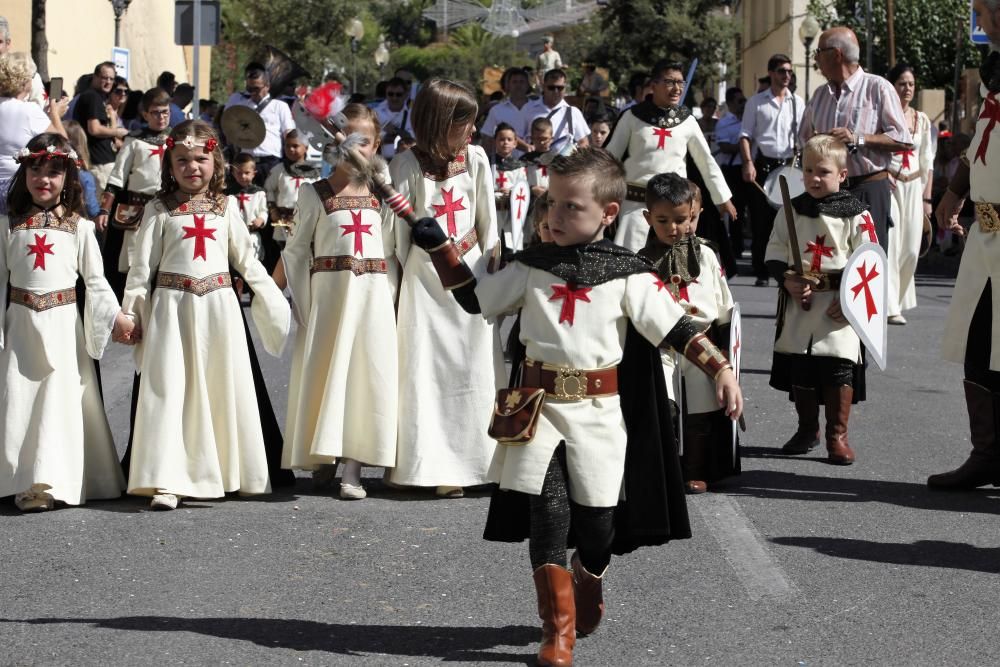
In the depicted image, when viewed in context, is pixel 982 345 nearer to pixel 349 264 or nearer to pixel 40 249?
pixel 349 264

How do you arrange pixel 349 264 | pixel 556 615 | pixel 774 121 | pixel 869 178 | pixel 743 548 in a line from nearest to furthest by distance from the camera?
pixel 556 615 < pixel 743 548 < pixel 349 264 < pixel 869 178 < pixel 774 121

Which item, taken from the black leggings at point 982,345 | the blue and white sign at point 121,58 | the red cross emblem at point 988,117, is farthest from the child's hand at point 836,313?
the blue and white sign at point 121,58

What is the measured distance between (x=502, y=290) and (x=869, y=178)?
6607 mm

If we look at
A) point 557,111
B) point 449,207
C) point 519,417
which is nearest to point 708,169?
point 449,207

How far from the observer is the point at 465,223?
7.57 m

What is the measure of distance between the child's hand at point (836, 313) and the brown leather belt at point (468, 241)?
184 centimetres

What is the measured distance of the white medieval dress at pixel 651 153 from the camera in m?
10.5

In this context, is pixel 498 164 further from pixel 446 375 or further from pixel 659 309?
pixel 659 309

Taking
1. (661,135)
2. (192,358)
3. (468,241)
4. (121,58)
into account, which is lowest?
(192,358)

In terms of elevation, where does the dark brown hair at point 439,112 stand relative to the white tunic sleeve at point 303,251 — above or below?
above

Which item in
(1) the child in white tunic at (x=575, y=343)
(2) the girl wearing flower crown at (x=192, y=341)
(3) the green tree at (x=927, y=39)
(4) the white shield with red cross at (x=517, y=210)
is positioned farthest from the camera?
(3) the green tree at (x=927, y=39)

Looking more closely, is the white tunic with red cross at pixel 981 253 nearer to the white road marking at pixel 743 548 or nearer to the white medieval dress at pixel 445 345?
the white road marking at pixel 743 548

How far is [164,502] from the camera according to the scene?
279 inches

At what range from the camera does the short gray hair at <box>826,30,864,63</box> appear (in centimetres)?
1038
